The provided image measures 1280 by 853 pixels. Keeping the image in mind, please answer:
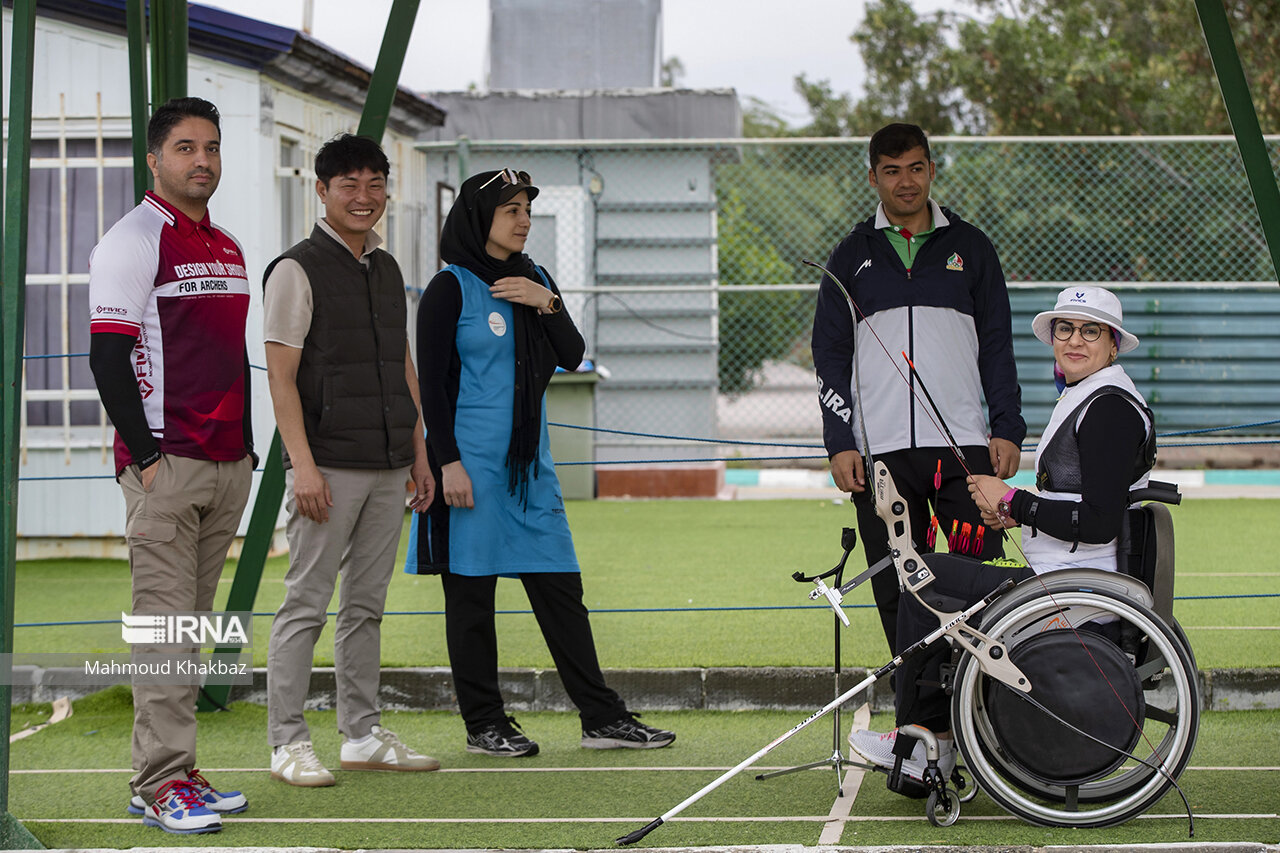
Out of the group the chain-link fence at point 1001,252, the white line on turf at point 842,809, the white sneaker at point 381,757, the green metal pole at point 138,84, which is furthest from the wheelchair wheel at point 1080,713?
the chain-link fence at point 1001,252

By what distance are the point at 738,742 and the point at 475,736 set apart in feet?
3.07

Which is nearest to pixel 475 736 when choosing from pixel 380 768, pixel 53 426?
pixel 380 768

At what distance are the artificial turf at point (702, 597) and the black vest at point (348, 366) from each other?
157 cm

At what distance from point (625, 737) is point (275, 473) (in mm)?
1738

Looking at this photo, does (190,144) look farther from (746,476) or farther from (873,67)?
(873,67)

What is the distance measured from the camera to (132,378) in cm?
404

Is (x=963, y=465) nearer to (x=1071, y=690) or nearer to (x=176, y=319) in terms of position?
(x=1071, y=690)

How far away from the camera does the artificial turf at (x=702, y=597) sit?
6.16 metres

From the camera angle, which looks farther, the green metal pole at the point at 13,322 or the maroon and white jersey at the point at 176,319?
the maroon and white jersey at the point at 176,319

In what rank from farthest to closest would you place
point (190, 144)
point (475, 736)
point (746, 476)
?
1. point (746, 476)
2. point (475, 736)
3. point (190, 144)

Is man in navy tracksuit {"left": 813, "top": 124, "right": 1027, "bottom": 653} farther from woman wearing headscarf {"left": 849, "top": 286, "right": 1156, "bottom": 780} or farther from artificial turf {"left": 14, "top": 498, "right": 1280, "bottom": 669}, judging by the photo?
artificial turf {"left": 14, "top": 498, "right": 1280, "bottom": 669}

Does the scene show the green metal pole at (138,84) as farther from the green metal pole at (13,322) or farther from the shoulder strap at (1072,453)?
the shoulder strap at (1072,453)

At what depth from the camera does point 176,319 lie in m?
4.18

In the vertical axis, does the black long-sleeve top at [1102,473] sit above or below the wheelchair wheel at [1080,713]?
above
